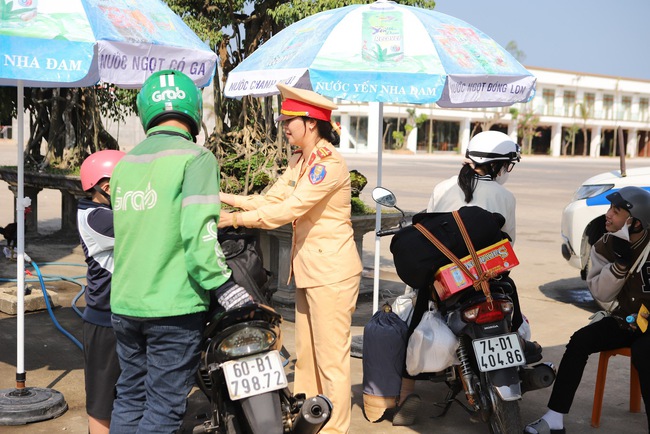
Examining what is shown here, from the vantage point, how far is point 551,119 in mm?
75125

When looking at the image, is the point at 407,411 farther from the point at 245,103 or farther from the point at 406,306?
the point at 245,103

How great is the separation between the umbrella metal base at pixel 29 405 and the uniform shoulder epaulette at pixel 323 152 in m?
2.19

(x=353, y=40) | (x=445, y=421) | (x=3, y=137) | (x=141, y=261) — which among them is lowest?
(x=3, y=137)

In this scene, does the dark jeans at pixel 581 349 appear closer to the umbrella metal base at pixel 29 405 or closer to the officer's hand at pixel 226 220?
the officer's hand at pixel 226 220

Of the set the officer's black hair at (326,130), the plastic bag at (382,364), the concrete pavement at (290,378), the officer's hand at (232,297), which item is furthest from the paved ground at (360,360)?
the officer's hand at (232,297)

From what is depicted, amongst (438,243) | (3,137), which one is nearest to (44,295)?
(438,243)

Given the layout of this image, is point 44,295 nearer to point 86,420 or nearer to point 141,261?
point 86,420

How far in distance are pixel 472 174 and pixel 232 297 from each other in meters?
2.25

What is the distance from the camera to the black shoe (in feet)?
15.2

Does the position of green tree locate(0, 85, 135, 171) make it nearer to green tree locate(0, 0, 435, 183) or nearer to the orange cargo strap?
green tree locate(0, 0, 435, 183)

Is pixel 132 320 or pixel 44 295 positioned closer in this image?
pixel 132 320

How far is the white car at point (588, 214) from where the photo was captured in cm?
821

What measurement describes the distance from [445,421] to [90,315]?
2.32 metres

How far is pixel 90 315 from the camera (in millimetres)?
3596
